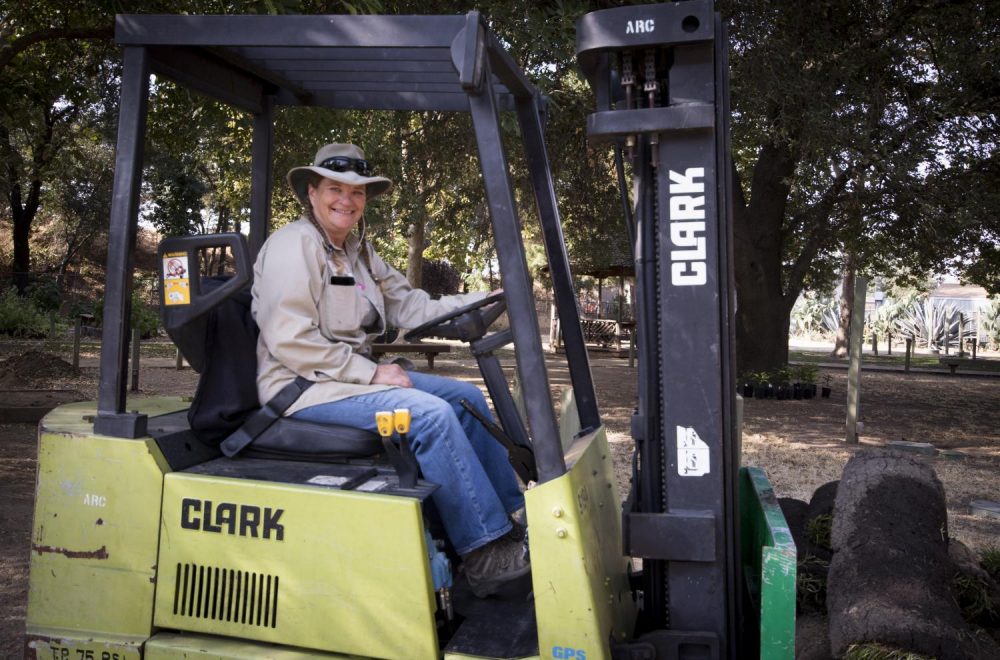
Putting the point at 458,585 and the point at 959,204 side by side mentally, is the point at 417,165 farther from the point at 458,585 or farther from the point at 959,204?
the point at 458,585

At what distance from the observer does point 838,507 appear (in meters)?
3.70

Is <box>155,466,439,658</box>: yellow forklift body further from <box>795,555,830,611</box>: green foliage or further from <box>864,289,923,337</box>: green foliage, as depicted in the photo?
<box>864,289,923,337</box>: green foliage

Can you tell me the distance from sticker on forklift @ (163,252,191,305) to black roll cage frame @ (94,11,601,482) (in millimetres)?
124

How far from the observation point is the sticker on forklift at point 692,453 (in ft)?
9.46

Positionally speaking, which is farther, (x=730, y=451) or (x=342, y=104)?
(x=342, y=104)

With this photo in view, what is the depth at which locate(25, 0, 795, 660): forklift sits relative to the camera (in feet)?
8.80

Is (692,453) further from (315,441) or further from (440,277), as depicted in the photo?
(440,277)

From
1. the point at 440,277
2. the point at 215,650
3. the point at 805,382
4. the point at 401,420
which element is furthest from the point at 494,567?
the point at 440,277

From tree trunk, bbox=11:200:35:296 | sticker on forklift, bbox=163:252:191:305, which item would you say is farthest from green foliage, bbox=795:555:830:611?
tree trunk, bbox=11:200:35:296

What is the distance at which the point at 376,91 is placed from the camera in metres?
3.93

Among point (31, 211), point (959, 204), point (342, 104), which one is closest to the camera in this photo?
point (342, 104)

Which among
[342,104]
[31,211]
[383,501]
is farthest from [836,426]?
[31,211]

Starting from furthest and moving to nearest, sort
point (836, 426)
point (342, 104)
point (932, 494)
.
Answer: point (836, 426) < point (342, 104) < point (932, 494)

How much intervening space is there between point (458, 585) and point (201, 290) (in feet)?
4.50
